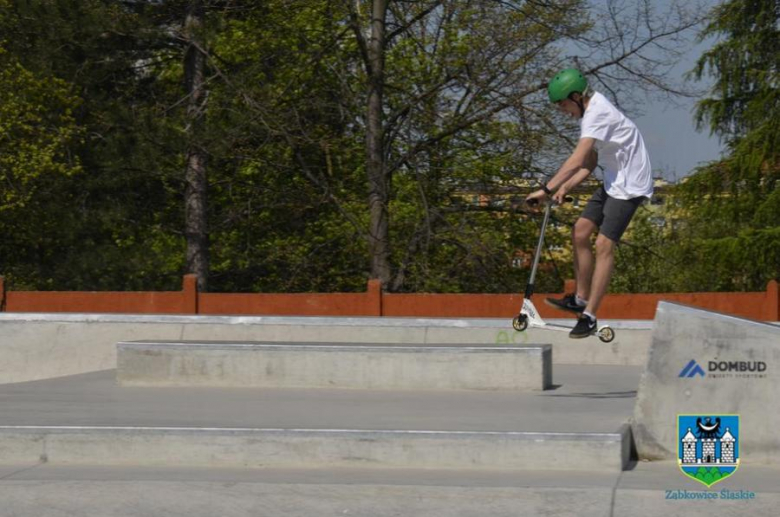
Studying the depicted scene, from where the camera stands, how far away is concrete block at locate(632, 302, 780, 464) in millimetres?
6320

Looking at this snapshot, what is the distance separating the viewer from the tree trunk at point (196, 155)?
2486 cm

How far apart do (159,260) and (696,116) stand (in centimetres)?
1714

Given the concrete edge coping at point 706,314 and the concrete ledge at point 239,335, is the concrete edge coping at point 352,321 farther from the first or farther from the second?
the concrete edge coping at point 706,314

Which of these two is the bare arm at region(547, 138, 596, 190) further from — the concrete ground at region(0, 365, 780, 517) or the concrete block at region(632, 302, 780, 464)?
the concrete block at region(632, 302, 780, 464)

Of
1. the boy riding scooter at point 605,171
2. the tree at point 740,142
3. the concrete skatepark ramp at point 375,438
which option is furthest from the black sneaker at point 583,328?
the tree at point 740,142

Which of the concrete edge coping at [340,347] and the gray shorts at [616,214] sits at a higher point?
the gray shorts at [616,214]

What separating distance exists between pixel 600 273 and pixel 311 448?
2949 millimetres

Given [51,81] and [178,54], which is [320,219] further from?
[51,81]

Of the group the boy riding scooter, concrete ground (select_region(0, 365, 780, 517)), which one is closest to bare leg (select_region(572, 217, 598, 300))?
the boy riding scooter

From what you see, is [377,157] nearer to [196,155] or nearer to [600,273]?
[196,155]

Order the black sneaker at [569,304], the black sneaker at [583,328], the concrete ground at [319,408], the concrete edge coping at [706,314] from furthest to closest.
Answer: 1. the black sneaker at [569,304]
2. the black sneaker at [583,328]
3. the concrete ground at [319,408]
4. the concrete edge coping at [706,314]

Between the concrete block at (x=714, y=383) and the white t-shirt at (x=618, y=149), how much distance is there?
1606 mm

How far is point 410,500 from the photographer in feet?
17.9

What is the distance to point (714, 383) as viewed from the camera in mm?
6422
